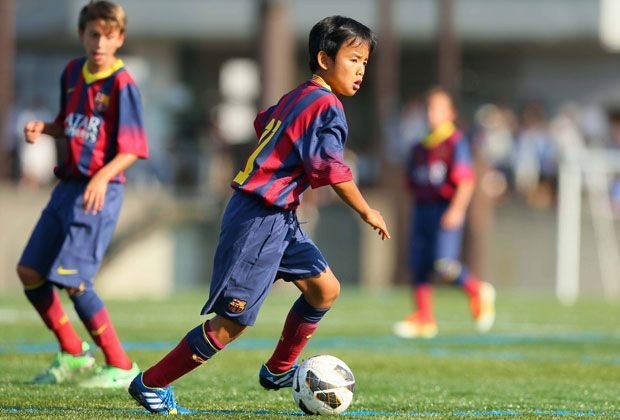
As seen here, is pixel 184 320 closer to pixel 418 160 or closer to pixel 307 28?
pixel 418 160

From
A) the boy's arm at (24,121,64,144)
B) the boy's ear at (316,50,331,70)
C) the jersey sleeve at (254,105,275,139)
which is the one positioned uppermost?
the boy's ear at (316,50,331,70)

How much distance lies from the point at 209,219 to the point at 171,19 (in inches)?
271

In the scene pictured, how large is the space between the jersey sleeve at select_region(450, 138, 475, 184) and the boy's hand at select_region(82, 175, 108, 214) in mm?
5424

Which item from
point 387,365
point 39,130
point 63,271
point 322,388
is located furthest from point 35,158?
point 322,388

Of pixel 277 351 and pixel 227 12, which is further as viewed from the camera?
pixel 227 12

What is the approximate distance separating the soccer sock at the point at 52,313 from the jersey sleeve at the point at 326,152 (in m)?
2.09

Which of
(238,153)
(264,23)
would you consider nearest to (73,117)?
(264,23)

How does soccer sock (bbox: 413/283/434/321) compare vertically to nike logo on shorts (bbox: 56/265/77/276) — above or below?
below

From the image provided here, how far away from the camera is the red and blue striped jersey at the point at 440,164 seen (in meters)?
12.3

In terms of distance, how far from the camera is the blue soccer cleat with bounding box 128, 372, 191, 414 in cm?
621

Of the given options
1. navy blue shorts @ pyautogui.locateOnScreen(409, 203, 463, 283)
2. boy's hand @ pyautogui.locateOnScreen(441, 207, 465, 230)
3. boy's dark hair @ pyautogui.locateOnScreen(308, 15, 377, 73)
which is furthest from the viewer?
navy blue shorts @ pyautogui.locateOnScreen(409, 203, 463, 283)

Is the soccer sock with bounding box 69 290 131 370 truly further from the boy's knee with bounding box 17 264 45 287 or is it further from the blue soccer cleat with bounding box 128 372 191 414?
the blue soccer cleat with bounding box 128 372 191 414

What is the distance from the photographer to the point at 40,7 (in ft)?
93.0

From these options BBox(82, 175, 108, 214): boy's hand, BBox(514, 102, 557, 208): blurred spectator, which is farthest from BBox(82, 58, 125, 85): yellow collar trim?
BBox(514, 102, 557, 208): blurred spectator
